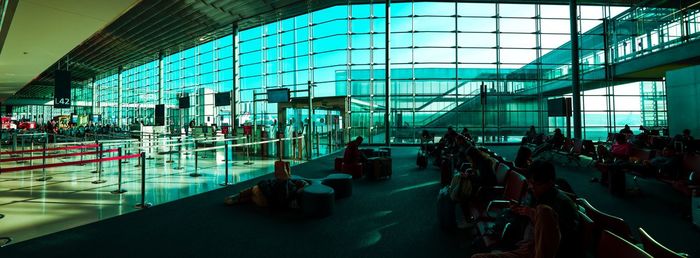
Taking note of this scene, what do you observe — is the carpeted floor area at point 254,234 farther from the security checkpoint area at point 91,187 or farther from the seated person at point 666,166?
the seated person at point 666,166

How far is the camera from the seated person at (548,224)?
2.14m

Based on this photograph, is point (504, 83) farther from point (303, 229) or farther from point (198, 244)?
point (198, 244)

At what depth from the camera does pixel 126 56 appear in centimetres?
2845

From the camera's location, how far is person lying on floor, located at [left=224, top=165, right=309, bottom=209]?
580cm

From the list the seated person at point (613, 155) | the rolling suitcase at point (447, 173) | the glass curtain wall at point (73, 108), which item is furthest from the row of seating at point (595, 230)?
the glass curtain wall at point (73, 108)

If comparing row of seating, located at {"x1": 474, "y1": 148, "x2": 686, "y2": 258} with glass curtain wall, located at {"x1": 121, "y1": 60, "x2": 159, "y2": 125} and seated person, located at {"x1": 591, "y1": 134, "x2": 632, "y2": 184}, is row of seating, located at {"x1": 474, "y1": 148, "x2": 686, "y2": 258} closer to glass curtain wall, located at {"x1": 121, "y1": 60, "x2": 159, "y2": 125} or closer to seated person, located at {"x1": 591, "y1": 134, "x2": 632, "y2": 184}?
seated person, located at {"x1": 591, "y1": 134, "x2": 632, "y2": 184}

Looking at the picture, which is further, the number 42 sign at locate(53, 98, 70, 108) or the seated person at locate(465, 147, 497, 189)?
the number 42 sign at locate(53, 98, 70, 108)

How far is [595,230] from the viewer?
259 cm

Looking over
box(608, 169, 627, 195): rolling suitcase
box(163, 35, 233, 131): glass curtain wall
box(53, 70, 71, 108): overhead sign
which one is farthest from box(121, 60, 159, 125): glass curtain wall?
box(608, 169, 627, 195): rolling suitcase

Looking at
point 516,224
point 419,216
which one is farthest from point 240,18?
point 516,224

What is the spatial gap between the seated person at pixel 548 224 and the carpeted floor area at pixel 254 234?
1.25 meters

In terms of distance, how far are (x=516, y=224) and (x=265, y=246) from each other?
2.81 m

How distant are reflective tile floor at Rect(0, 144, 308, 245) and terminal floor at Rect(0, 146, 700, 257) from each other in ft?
1.76

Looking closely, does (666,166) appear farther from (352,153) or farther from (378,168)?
(352,153)
